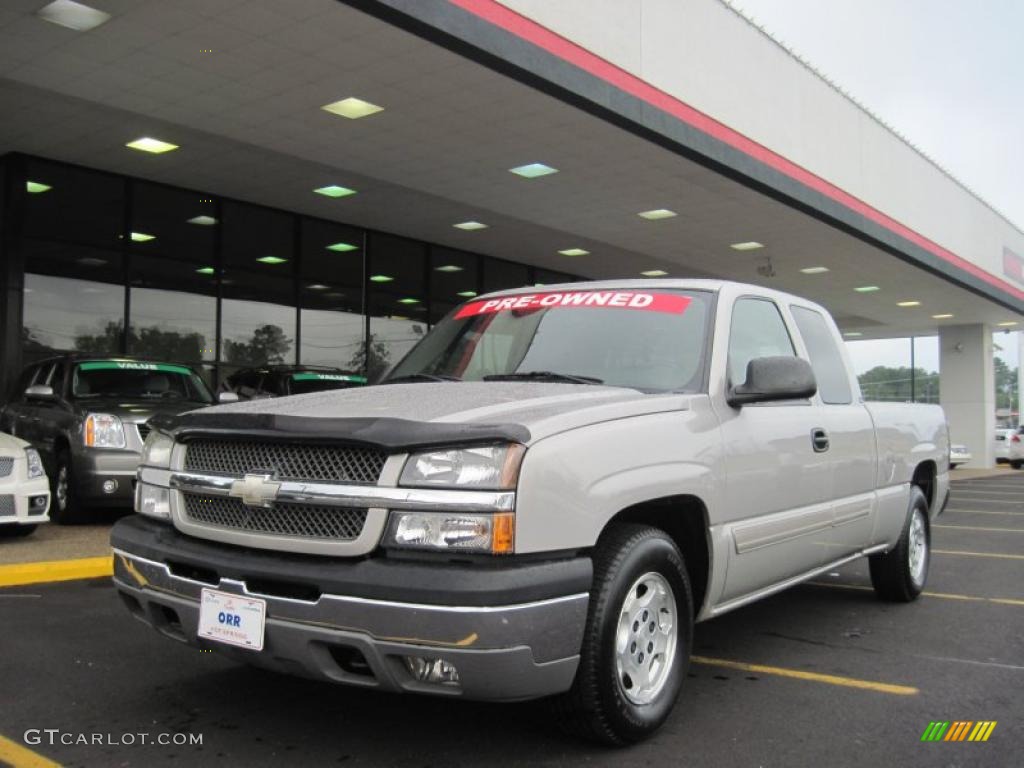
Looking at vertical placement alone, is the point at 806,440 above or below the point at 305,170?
below

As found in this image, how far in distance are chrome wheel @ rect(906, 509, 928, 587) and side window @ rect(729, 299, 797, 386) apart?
2101 millimetres

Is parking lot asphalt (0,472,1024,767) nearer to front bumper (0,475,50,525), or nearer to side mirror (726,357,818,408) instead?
side mirror (726,357,818,408)

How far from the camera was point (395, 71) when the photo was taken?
9.57 m

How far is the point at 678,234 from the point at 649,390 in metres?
14.4

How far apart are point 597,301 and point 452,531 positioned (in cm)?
192

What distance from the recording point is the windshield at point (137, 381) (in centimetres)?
935

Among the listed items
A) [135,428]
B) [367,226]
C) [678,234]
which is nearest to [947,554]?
[135,428]

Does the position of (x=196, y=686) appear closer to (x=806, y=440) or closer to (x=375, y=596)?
(x=375, y=596)

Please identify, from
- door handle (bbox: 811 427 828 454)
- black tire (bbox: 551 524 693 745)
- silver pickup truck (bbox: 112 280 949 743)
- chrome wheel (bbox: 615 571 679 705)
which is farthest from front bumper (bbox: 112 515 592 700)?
door handle (bbox: 811 427 828 454)

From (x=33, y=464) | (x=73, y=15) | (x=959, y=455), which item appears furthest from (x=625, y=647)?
(x=959, y=455)

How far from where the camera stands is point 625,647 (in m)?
3.25

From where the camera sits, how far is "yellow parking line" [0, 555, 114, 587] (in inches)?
245

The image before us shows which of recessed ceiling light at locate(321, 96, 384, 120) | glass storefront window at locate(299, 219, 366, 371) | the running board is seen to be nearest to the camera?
the running board

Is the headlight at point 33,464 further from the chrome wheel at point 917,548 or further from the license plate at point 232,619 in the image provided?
the chrome wheel at point 917,548
